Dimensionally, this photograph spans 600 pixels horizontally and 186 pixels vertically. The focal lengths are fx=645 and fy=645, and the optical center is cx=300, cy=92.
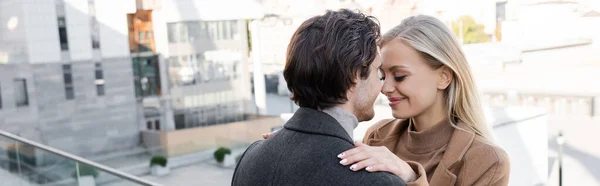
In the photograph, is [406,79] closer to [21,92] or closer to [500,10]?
[21,92]

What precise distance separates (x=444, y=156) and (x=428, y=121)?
0.38 ft

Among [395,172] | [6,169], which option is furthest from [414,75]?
[6,169]

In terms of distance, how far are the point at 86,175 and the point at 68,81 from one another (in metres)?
20.1

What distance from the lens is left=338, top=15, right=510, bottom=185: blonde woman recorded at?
1.29 metres

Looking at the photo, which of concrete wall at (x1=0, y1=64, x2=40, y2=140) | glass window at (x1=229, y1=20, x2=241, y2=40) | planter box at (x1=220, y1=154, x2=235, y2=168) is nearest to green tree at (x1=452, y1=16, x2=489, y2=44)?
glass window at (x1=229, y1=20, x2=241, y2=40)

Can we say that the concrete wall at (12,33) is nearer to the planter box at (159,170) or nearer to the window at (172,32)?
the window at (172,32)

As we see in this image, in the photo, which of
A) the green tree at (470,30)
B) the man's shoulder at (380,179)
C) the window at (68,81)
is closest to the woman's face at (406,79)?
the man's shoulder at (380,179)

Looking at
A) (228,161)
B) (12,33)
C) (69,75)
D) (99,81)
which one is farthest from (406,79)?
(99,81)

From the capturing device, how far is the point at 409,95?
52.4 inches

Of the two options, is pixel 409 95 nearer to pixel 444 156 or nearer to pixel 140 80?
pixel 444 156

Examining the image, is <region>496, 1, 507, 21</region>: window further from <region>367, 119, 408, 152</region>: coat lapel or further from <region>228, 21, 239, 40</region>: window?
<region>367, 119, 408, 152</region>: coat lapel

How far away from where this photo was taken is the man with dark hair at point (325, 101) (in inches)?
37.3

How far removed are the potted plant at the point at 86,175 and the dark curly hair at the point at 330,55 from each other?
93.8 inches

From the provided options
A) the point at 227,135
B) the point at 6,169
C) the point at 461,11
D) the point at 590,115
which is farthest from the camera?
the point at 461,11
